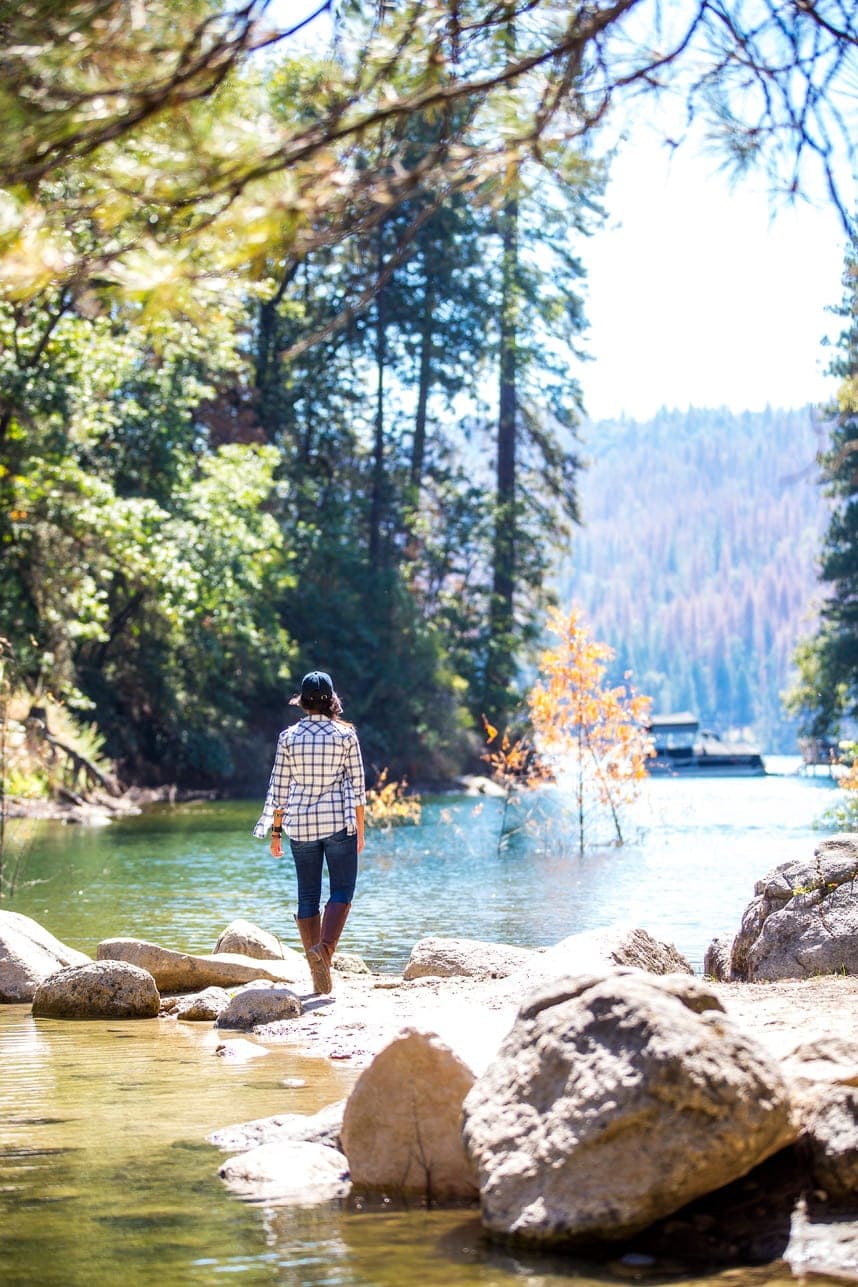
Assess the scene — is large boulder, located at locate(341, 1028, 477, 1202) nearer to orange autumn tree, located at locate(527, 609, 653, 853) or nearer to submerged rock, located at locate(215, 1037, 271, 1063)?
submerged rock, located at locate(215, 1037, 271, 1063)

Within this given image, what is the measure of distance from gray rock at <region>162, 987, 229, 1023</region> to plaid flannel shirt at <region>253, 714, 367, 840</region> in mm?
1204

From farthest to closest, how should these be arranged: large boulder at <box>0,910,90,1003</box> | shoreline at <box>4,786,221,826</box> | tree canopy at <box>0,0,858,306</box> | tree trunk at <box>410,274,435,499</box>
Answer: tree trunk at <box>410,274,435,499</box> → shoreline at <box>4,786,221,826</box> → large boulder at <box>0,910,90,1003</box> → tree canopy at <box>0,0,858,306</box>

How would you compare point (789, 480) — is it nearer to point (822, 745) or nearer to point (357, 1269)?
point (357, 1269)

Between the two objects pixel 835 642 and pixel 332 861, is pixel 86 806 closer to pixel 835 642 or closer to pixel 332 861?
pixel 332 861

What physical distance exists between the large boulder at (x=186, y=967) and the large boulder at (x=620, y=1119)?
224 inches

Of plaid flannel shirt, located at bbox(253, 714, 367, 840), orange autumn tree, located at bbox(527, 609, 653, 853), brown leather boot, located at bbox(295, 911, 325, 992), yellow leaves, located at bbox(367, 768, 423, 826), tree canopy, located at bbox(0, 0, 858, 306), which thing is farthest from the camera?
yellow leaves, located at bbox(367, 768, 423, 826)

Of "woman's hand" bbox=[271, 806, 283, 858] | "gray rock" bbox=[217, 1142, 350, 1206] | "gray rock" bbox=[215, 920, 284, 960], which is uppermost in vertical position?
"woman's hand" bbox=[271, 806, 283, 858]

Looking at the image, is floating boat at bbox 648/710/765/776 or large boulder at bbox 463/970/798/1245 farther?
floating boat at bbox 648/710/765/776

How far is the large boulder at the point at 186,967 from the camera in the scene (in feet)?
35.4

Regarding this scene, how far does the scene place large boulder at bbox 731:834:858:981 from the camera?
388 inches

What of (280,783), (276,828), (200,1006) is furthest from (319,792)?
(200,1006)

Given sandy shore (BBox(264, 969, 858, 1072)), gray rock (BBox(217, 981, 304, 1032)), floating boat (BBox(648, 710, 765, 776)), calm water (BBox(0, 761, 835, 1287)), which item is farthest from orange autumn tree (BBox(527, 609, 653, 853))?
floating boat (BBox(648, 710, 765, 776))

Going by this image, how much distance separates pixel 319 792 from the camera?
948 centimetres

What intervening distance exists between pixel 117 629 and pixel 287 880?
1531 centimetres
